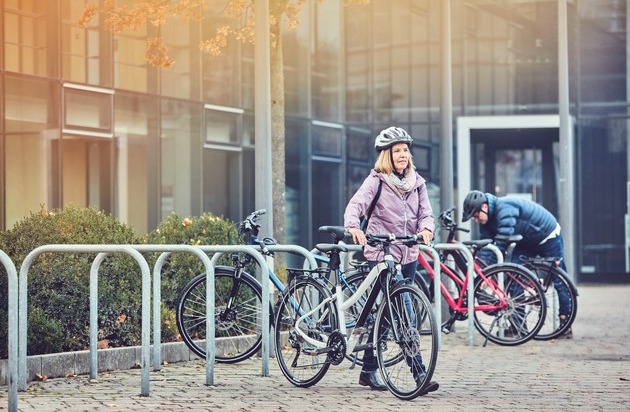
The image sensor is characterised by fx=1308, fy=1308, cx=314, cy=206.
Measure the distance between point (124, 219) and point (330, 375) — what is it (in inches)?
453

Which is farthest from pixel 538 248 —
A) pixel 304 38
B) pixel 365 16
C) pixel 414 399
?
pixel 365 16

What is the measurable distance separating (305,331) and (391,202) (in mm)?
1072

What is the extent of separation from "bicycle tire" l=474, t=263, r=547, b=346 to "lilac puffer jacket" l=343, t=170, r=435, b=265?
3334 millimetres

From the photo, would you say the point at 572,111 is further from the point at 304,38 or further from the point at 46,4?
the point at 46,4

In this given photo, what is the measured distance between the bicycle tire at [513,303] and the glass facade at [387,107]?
9.80 metres

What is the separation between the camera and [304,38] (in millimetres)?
26891

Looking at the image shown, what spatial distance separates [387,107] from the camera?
28.8 m

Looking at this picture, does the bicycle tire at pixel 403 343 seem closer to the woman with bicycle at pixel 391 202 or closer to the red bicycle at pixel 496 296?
the woman with bicycle at pixel 391 202

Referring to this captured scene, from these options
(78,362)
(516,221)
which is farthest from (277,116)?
(78,362)

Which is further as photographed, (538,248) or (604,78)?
(604,78)

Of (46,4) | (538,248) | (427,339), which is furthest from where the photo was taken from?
(46,4)

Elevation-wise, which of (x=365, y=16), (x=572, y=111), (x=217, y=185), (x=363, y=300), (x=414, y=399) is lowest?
(x=414, y=399)

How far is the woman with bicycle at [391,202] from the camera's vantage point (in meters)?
8.73

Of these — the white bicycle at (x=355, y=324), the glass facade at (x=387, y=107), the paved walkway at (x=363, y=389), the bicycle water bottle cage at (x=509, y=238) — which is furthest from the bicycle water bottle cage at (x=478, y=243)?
the glass facade at (x=387, y=107)
